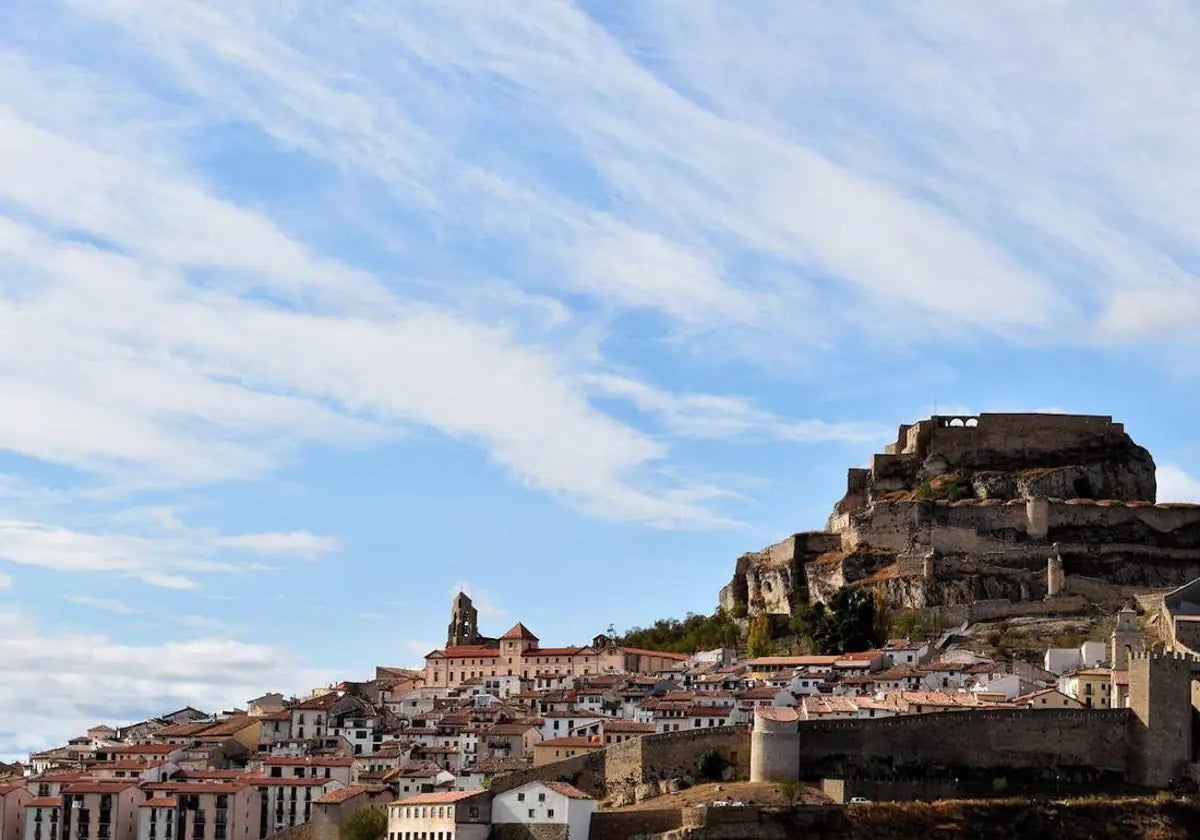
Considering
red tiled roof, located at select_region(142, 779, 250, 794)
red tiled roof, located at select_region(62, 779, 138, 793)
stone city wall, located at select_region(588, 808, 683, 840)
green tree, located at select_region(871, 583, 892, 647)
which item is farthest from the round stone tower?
green tree, located at select_region(871, 583, 892, 647)

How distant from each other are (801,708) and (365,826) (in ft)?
51.3

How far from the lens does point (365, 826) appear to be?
67250mm

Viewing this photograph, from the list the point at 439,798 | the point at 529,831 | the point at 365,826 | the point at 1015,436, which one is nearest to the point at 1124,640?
the point at 1015,436

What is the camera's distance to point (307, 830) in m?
69.7

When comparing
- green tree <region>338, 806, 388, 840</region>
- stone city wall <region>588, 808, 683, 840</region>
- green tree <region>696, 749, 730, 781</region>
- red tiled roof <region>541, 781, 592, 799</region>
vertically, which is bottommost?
green tree <region>338, 806, 388, 840</region>

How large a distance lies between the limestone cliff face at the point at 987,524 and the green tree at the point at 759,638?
208 centimetres

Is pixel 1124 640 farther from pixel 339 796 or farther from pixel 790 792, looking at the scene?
pixel 339 796

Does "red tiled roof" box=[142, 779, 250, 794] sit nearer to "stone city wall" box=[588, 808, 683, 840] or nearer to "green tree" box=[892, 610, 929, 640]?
"stone city wall" box=[588, 808, 683, 840]

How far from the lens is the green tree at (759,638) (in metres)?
92.8

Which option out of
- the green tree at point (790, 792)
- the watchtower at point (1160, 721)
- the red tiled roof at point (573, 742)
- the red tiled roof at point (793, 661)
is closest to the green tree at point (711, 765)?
the green tree at point (790, 792)

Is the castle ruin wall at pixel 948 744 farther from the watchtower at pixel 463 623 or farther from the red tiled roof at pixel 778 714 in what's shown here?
the watchtower at pixel 463 623

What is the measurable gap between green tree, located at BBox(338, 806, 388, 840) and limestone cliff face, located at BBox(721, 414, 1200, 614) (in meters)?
30.9

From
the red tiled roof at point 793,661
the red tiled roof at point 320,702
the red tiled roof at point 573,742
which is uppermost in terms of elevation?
the red tiled roof at point 793,661

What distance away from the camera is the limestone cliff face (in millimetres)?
91500
